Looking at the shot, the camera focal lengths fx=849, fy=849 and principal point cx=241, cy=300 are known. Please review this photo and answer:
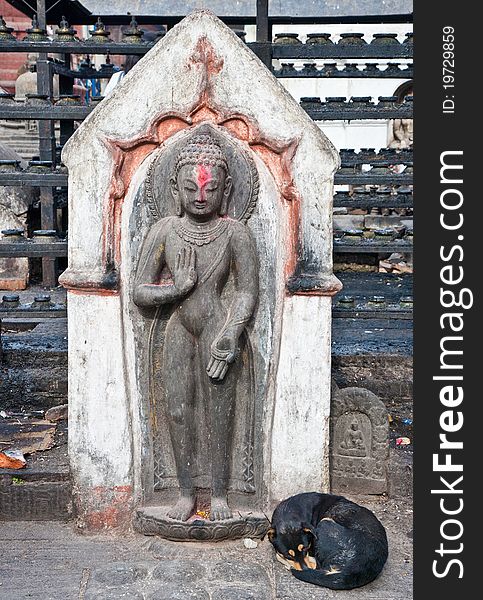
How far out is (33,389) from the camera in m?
6.01

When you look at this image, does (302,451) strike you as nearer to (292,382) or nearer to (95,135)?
(292,382)

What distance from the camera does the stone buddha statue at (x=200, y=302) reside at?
4199mm

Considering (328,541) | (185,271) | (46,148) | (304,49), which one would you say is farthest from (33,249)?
(46,148)

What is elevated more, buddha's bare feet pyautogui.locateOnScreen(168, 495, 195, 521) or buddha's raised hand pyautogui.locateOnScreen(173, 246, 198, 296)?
buddha's raised hand pyautogui.locateOnScreen(173, 246, 198, 296)

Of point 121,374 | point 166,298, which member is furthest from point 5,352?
point 166,298

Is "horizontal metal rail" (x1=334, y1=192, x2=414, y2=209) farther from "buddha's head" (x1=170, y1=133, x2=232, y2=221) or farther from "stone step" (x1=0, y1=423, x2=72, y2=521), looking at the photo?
"stone step" (x1=0, y1=423, x2=72, y2=521)

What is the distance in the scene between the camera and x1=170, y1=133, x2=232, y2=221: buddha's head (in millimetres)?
4117

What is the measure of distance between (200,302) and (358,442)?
1.32 m

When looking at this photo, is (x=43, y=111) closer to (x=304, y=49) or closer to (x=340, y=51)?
(x=304, y=49)

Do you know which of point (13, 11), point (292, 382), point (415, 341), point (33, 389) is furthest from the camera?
point (13, 11)

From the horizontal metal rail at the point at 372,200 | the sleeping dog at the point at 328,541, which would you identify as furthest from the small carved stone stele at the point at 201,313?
the horizontal metal rail at the point at 372,200

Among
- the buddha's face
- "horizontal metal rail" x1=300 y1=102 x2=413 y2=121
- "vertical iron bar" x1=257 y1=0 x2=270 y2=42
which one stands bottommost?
the buddha's face

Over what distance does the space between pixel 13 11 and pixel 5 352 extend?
1510 centimetres

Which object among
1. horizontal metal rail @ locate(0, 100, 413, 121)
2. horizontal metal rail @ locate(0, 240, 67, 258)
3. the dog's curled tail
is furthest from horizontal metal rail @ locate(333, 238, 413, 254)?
the dog's curled tail
